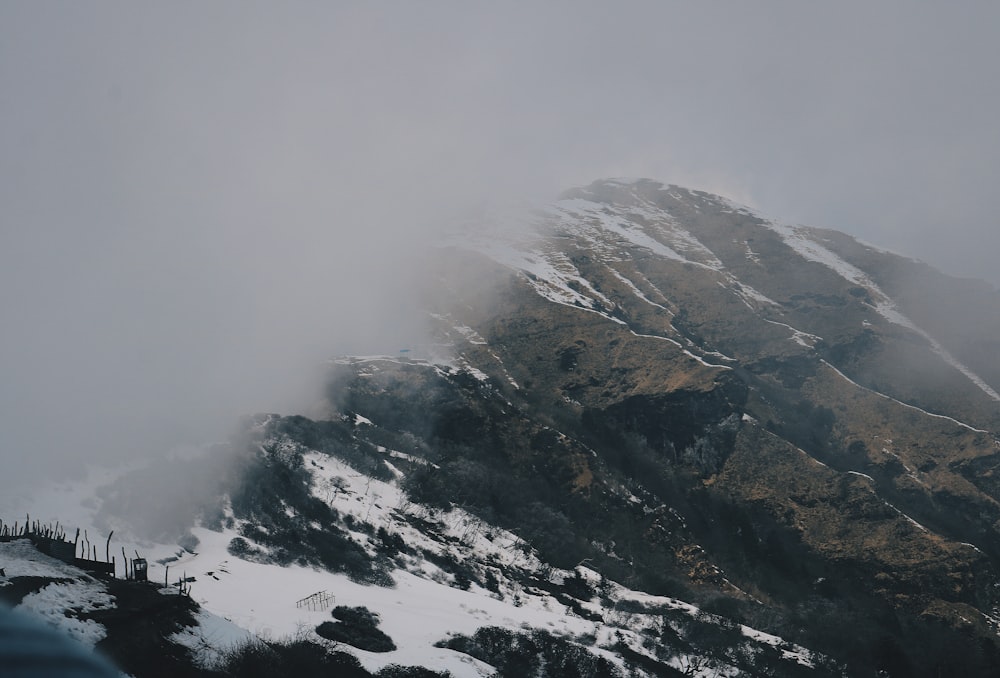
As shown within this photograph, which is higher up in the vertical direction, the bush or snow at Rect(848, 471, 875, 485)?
the bush

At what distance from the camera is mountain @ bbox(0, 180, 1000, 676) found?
215ft

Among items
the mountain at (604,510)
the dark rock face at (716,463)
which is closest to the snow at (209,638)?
the mountain at (604,510)

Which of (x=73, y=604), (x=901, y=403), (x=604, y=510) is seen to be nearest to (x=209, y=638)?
(x=73, y=604)

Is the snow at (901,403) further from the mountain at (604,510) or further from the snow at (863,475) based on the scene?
the snow at (863,475)

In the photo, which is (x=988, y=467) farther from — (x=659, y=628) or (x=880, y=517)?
(x=659, y=628)

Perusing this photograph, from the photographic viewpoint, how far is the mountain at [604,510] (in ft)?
215

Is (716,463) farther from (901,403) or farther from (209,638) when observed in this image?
(209,638)

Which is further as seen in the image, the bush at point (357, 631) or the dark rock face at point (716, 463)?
the dark rock face at point (716, 463)

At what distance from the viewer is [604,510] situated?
13300 centimetres

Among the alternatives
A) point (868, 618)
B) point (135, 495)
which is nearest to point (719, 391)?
point (868, 618)

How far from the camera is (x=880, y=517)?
5305 inches

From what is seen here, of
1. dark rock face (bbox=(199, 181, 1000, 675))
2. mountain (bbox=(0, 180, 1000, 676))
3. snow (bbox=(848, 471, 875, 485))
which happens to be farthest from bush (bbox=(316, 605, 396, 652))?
snow (bbox=(848, 471, 875, 485))

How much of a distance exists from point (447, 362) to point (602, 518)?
5833cm

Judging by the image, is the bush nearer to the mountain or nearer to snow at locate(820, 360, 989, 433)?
the mountain
